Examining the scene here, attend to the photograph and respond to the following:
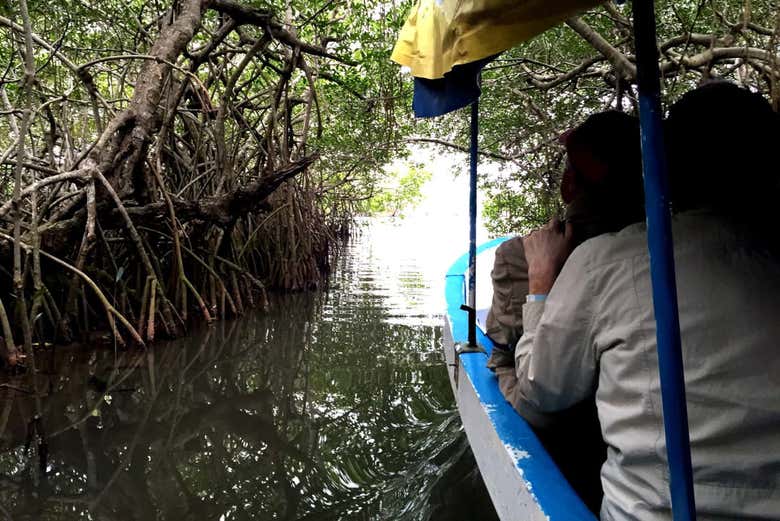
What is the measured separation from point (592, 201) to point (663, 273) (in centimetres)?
58

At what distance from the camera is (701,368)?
95cm

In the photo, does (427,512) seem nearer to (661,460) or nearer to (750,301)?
Answer: (661,460)

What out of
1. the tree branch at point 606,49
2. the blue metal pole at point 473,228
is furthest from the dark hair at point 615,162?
the tree branch at point 606,49

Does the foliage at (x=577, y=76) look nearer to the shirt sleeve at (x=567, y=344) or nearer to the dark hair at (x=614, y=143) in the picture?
the dark hair at (x=614, y=143)

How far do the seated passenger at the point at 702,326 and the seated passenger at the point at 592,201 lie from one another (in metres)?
0.28

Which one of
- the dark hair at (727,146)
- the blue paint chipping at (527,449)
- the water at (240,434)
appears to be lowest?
the water at (240,434)

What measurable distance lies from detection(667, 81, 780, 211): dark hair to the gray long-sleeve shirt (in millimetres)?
72

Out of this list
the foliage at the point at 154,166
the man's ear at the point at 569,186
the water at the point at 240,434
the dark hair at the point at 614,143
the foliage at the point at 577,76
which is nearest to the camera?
the dark hair at the point at 614,143

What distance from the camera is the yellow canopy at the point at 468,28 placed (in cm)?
125

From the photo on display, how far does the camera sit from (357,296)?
283 inches

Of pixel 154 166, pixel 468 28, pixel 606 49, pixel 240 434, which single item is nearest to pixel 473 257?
pixel 468 28

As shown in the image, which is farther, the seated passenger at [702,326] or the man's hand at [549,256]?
the man's hand at [549,256]

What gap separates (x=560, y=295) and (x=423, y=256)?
1182 cm

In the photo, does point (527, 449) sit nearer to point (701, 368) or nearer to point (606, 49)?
point (701, 368)
